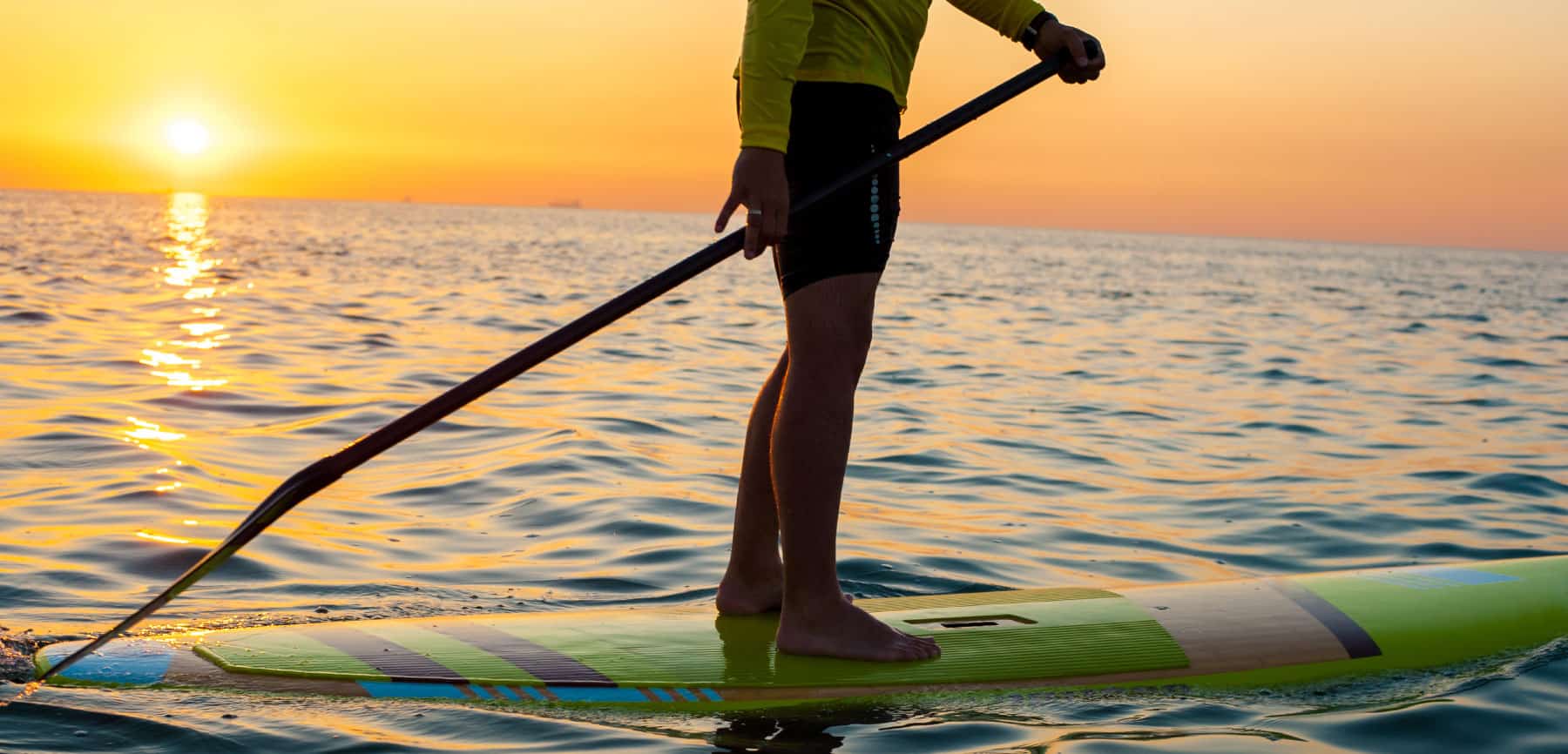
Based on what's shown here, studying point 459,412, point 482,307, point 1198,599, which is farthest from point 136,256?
point 1198,599

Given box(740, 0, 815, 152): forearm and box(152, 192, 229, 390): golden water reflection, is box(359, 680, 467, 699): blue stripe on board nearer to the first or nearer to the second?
box(740, 0, 815, 152): forearm

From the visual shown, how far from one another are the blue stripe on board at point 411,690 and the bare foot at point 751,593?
0.73 meters

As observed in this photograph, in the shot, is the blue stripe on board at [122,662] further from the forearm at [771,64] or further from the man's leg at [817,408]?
the forearm at [771,64]

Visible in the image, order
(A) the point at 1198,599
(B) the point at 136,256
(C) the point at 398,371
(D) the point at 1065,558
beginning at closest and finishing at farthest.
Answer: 1. (A) the point at 1198,599
2. (D) the point at 1065,558
3. (C) the point at 398,371
4. (B) the point at 136,256

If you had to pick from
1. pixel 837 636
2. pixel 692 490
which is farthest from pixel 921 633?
pixel 692 490

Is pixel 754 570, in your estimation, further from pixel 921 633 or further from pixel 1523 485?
pixel 1523 485

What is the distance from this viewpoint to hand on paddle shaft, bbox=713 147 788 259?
2727mm

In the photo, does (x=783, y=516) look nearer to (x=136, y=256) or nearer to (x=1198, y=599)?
(x=1198, y=599)

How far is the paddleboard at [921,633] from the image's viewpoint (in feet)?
9.85

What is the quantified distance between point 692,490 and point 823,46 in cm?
320

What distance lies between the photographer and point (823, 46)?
9.53 ft

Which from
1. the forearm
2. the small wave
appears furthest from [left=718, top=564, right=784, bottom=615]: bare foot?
the small wave

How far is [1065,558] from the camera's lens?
496 cm

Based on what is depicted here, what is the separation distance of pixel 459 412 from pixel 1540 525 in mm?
5189
